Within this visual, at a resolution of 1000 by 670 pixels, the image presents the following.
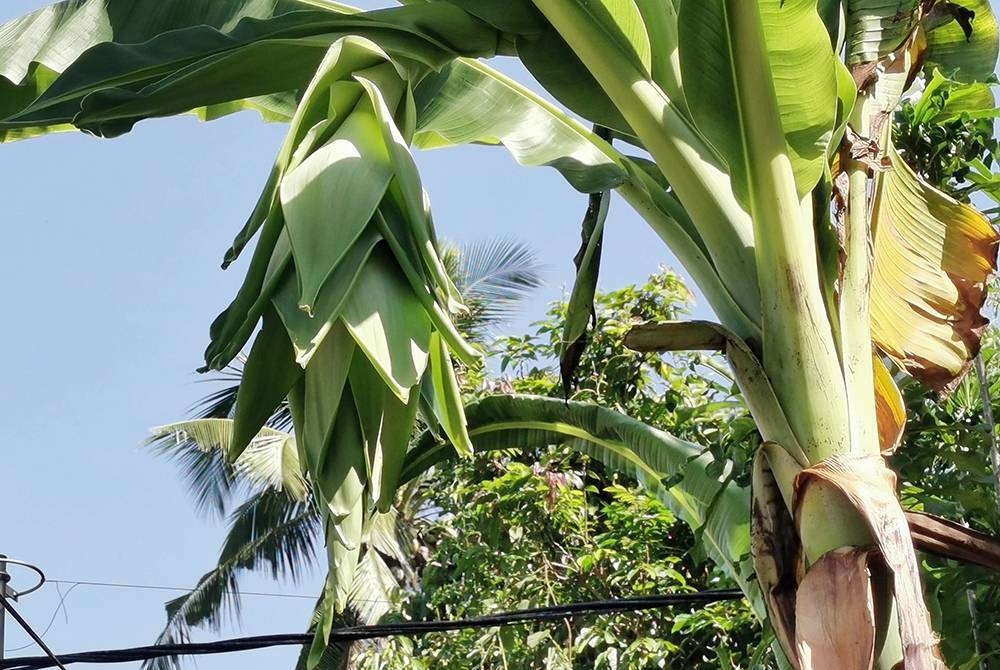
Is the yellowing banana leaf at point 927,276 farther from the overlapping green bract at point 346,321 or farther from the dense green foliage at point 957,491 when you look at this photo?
the overlapping green bract at point 346,321

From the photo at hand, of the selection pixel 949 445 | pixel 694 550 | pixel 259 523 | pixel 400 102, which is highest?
pixel 259 523

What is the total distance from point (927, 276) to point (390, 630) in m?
1.44

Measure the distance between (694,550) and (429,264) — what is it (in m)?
1.33

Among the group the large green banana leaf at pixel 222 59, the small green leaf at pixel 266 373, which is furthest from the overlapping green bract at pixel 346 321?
the large green banana leaf at pixel 222 59

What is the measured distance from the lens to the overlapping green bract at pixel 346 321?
1.51m

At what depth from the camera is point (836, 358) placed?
5.94 feet

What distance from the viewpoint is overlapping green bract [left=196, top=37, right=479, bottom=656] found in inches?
59.4

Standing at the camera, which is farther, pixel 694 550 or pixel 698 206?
pixel 694 550

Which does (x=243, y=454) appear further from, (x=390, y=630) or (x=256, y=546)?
(x=390, y=630)

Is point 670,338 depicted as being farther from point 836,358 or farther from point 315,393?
point 315,393

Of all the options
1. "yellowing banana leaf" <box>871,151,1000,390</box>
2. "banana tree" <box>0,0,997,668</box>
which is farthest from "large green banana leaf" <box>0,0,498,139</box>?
"yellowing banana leaf" <box>871,151,1000,390</box>

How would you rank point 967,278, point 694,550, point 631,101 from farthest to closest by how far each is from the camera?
point 694,550
point 967,278
point 631,101

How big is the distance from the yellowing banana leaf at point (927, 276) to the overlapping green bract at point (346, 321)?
94 cm

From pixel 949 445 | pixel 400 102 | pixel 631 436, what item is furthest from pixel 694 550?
→ pixel 400 102
